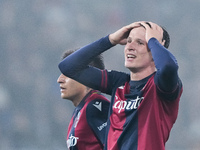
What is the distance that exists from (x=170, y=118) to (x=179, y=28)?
5.12 meters

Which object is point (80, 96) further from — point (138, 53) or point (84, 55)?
point (138, 53)

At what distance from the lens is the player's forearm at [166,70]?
1849 mm

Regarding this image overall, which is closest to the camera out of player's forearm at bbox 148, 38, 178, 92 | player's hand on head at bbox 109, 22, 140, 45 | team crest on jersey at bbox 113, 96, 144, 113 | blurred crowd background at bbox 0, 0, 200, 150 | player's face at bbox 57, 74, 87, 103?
player's forearm at bbox 148, 38, 178, 92

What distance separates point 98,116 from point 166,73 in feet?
3.14

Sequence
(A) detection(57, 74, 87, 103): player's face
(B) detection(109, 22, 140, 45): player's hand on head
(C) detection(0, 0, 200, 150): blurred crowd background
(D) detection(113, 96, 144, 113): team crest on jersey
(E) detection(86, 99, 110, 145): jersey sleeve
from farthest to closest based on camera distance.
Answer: (C) detection(0, 0, 200, 150): blurred crowd background < (A) detection(57, 74, 87, 103): player's face < (E) detection(86, 99, 110, 145): jersey sleeve < (B) detection(109, 22, 140, 45): player's hand on head < (D) detection(113, 96, 144, 113): team crest on jersey

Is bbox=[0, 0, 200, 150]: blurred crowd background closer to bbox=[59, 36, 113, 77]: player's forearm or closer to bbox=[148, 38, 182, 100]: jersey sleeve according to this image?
bbox=[59, 36, 113, 77]: player's forearm

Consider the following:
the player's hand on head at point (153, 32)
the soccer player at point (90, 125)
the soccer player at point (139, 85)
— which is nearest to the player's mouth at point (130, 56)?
the soccer player at point (139, 85)

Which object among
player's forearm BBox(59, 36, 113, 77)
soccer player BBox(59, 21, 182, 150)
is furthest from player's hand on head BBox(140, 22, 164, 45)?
player's forearm BBox(59, 36, 113, 77)

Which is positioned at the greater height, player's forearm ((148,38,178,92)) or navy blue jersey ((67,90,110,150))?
player's forearm ((148,38,178,92))

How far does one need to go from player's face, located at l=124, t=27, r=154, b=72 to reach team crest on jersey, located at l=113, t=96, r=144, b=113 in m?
0.17

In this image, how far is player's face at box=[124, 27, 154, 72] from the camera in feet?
6.82

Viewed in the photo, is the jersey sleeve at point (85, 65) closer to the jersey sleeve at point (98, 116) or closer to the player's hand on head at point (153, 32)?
the player's hand on head at point (153, 32)

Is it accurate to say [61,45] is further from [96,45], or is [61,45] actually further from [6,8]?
[96,45]

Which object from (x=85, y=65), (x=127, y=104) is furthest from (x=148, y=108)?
(x=85, y=65)
